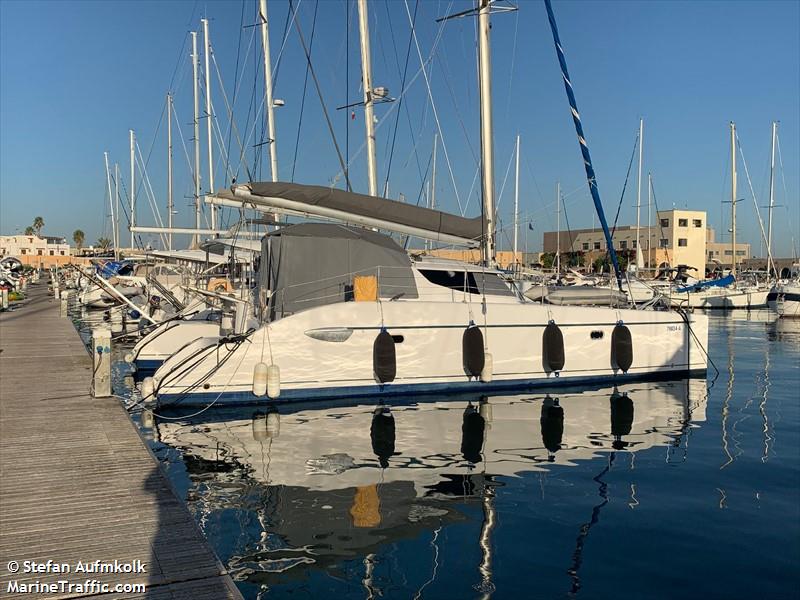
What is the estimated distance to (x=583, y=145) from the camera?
15477 millimetres

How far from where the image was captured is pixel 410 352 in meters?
13.0

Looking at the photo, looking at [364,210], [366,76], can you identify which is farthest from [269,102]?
[364,210]

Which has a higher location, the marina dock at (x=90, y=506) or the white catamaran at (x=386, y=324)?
the white catamaran at (x=386, y=324)

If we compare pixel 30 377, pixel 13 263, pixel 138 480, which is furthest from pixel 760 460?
pixel 13 263

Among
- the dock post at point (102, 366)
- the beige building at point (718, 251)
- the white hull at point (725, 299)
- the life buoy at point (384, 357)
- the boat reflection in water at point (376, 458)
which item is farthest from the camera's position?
the beige building at point (718, 251)

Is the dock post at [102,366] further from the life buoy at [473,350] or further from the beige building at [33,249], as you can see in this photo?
the beige building at [33,249]

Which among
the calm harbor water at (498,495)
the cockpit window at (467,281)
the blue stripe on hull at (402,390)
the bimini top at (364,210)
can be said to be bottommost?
the calm harbor water at (498,495)

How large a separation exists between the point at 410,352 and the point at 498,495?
529cm

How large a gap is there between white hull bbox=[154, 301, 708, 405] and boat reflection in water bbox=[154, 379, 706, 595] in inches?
17.6

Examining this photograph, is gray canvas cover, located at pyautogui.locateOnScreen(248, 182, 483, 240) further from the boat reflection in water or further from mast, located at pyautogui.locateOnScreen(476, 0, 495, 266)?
the boat reflection in water

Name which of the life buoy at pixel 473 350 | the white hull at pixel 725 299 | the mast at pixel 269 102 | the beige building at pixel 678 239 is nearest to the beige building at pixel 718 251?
the beige building at pixel 678 239

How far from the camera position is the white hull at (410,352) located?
1194 cm

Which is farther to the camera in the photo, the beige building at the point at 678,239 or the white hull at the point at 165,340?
the beige building at the point at 678,239

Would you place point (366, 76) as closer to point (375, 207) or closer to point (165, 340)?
point (375, 207)
